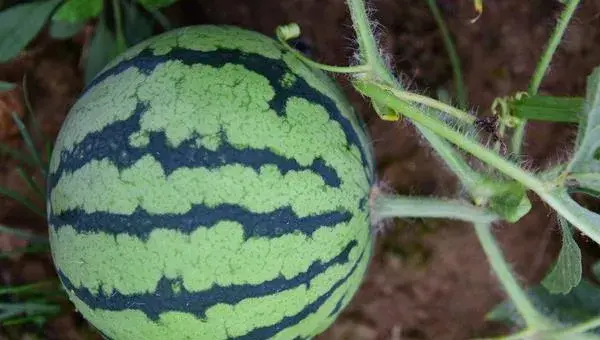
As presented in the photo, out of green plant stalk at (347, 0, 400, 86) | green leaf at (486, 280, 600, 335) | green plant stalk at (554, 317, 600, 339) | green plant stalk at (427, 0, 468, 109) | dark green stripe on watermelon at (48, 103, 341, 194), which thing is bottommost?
dark green stripe on watermelon at (48, 103, 341, 194)

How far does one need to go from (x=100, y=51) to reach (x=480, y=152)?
3.22 ft

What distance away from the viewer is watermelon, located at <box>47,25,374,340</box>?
1383mm

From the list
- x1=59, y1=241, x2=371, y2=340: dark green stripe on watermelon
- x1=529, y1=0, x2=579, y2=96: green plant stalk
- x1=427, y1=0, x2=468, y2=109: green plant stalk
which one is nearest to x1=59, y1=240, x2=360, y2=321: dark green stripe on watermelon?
x1=59, y1=241, x2=371, y2=340: dark green stripe on watermelon

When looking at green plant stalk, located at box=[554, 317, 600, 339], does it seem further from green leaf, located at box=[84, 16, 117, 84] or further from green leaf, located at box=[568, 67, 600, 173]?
green leaf, located at box=[84, 16, 117, 84]

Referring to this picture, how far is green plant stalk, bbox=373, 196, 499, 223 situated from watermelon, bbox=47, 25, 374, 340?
0.10m

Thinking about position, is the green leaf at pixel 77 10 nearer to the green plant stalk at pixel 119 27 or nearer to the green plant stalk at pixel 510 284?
the green plant stalk at pixel 119 27

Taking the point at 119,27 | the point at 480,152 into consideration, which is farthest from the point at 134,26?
the point at 480,152

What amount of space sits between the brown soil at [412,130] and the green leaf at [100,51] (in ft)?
0.70

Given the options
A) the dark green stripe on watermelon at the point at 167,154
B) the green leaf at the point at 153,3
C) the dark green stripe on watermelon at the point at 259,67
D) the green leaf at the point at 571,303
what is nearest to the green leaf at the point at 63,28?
the green leaf at the point at 153,3

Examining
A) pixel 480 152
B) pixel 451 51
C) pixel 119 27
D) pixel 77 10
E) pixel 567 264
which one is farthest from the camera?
pixel 451 51

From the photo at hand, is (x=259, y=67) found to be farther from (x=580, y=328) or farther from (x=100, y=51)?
(x=580, y=328)

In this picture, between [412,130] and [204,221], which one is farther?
[412,130]

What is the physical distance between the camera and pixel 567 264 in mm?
1447

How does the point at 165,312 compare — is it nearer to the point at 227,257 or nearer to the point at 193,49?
the point at 227,257
